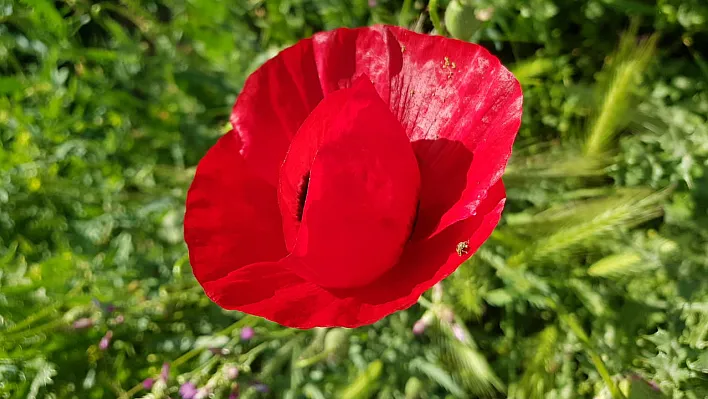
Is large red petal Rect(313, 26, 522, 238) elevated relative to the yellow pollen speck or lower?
elevated

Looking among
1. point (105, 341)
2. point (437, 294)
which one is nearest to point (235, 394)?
point (105, 341)

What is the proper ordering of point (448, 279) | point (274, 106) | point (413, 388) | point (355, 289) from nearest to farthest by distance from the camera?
point (355, 289)
point (274, 106)
point (413, 388)
point (448, 279)

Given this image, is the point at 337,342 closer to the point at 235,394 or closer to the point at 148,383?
the point at 235,394

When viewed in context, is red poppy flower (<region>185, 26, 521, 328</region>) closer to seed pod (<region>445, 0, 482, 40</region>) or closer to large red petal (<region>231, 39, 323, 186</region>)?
large red petal (<region>231, 39, 323, 186</region>)

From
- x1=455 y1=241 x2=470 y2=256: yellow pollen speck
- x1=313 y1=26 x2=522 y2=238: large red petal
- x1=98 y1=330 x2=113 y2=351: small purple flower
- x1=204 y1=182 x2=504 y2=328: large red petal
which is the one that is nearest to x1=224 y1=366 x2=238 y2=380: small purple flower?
x1=98 y1=330 x2=113 y2=351: small purple flower

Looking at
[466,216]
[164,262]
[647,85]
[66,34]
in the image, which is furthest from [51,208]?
[647,85]

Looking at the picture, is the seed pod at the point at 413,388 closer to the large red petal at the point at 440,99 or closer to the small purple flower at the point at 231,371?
the small purple flower at the point at 231,371
